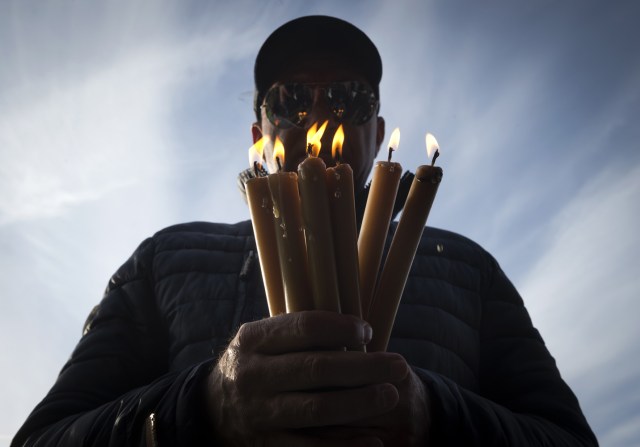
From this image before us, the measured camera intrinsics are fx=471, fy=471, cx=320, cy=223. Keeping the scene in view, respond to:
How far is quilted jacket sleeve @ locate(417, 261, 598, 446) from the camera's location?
1309mm

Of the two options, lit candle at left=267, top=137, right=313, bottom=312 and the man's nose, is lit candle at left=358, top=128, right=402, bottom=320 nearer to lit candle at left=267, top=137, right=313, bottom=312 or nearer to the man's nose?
lit candle at left=267, top=137, right=313, bottom=312

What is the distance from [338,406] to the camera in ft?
3.26

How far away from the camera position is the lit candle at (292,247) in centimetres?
113

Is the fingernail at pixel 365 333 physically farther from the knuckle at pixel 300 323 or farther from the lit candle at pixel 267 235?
the lit candle at pixel 267 235

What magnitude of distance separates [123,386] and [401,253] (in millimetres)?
1752

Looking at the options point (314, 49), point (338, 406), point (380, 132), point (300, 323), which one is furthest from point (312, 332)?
point (380, 132)

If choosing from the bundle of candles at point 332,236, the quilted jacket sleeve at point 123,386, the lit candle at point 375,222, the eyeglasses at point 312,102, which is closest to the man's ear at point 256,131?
the eyeglasses at point 312,102

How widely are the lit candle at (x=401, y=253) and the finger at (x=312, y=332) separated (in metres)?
0.16

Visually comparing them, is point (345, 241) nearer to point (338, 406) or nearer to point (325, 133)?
point (338, 406)

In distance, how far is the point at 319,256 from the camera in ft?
3.57

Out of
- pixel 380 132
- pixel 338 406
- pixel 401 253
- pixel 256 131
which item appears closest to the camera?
pixel 338 406

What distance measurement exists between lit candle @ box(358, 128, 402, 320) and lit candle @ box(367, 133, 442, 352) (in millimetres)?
30

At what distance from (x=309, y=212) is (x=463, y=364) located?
5.71 ft

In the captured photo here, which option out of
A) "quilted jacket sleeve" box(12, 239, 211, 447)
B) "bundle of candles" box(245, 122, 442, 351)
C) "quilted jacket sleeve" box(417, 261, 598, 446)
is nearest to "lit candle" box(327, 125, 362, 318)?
"bundle of candles" box(245, 122, 442, 351)
